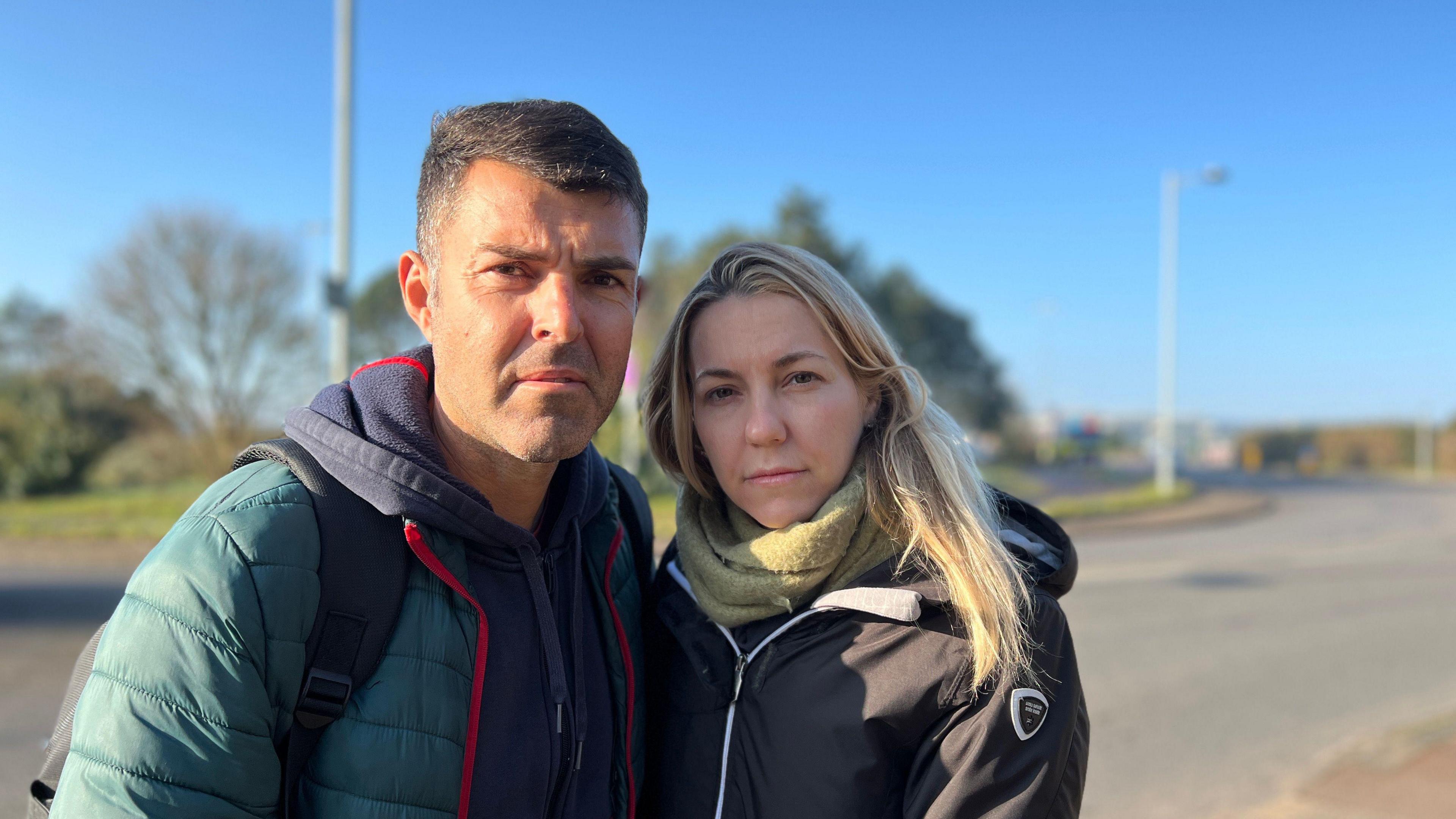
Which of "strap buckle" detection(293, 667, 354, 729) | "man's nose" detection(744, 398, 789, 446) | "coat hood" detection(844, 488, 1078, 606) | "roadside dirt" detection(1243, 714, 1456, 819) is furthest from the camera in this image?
"roadside dirt" detection(1243, 714, 1456, 819)

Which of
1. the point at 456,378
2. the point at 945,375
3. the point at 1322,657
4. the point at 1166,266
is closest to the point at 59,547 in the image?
the point at 456,378

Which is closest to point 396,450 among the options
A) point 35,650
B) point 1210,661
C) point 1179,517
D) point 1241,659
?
point 35,650

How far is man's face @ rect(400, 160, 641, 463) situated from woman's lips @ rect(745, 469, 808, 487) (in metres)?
0.50

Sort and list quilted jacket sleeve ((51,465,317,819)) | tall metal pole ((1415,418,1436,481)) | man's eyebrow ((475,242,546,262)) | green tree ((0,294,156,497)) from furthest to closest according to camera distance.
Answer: tall metal pole ((1415,418,1436,481)) → green tree ((0,294,156,497)) → man's eyebrow ((475,242,546,262)) → quilted jacket sleeve ((51,465,317,819))

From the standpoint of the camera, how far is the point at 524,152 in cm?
173

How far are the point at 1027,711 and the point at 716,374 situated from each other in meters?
1.04

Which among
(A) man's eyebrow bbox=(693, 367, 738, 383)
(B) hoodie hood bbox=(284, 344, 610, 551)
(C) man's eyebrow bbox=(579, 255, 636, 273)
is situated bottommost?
Answer: (B) hoodie hood bbox=(284, 344, 610, 551)

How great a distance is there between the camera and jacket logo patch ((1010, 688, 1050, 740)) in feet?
5.85

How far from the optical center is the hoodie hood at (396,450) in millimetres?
1623

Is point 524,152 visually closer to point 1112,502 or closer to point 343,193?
point 343,193

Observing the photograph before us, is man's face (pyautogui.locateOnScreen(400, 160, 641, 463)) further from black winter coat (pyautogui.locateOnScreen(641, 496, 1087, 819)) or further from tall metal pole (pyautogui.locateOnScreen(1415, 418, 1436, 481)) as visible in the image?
tall metal pole (pyautogui.locateOnScreen(1415, 418, 1436, 481))

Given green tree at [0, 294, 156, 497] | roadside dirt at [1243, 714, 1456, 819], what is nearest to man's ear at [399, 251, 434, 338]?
roadside dirt at [1243, 714, 1456, 819]

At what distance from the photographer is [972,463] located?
2285 mm

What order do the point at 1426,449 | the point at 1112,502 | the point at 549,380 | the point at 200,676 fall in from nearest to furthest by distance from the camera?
the point at 200,676 < the point at 549,380 < the point at 1112,502 < the point at 1426,449
